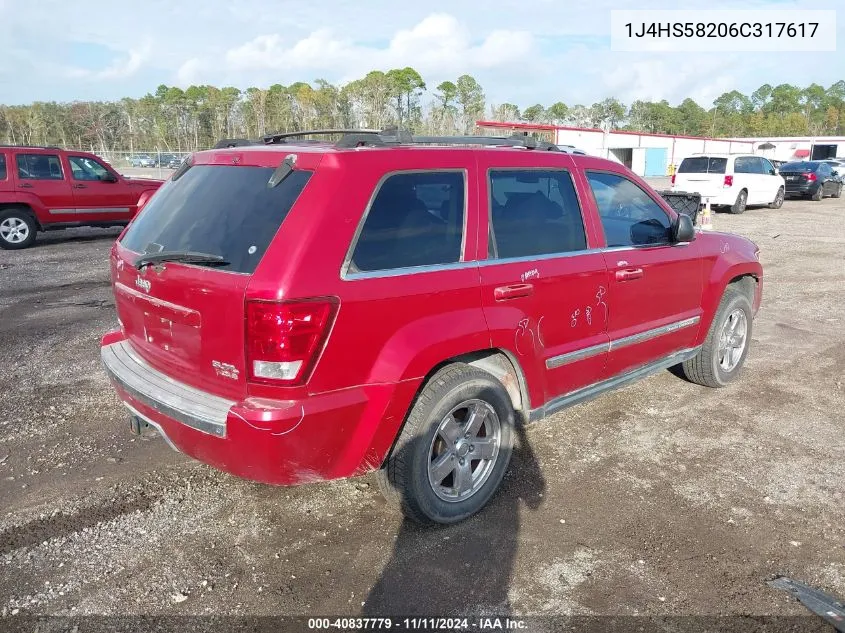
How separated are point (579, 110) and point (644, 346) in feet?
311

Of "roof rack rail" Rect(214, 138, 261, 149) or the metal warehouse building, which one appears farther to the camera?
the metal warehouse building

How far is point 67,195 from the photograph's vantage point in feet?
39.9

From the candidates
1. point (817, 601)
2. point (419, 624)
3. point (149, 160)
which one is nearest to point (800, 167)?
point (817, 601)

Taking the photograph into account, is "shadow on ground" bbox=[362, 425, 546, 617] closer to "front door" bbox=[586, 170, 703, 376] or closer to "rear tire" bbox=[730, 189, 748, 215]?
"front door" bbox=[586, 170, 703, 376]

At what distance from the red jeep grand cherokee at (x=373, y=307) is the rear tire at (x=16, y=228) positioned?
399 inches

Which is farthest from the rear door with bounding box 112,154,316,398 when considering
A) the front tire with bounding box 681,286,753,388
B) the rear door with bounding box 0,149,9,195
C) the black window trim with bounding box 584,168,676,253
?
the rear door with bounding box 0,149,9,195

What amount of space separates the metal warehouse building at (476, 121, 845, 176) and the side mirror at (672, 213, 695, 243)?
40126mm

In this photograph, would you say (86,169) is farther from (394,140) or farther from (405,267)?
(405,267)

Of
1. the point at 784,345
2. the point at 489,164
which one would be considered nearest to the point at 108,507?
the point at 489,164

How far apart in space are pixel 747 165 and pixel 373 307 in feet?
65.0

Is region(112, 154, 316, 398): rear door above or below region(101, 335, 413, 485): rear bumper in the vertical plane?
above

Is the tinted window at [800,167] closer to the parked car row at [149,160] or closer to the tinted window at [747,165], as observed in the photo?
the tinted window at [747,165]

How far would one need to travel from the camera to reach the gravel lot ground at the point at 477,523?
111 inches

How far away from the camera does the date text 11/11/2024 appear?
104 inches
